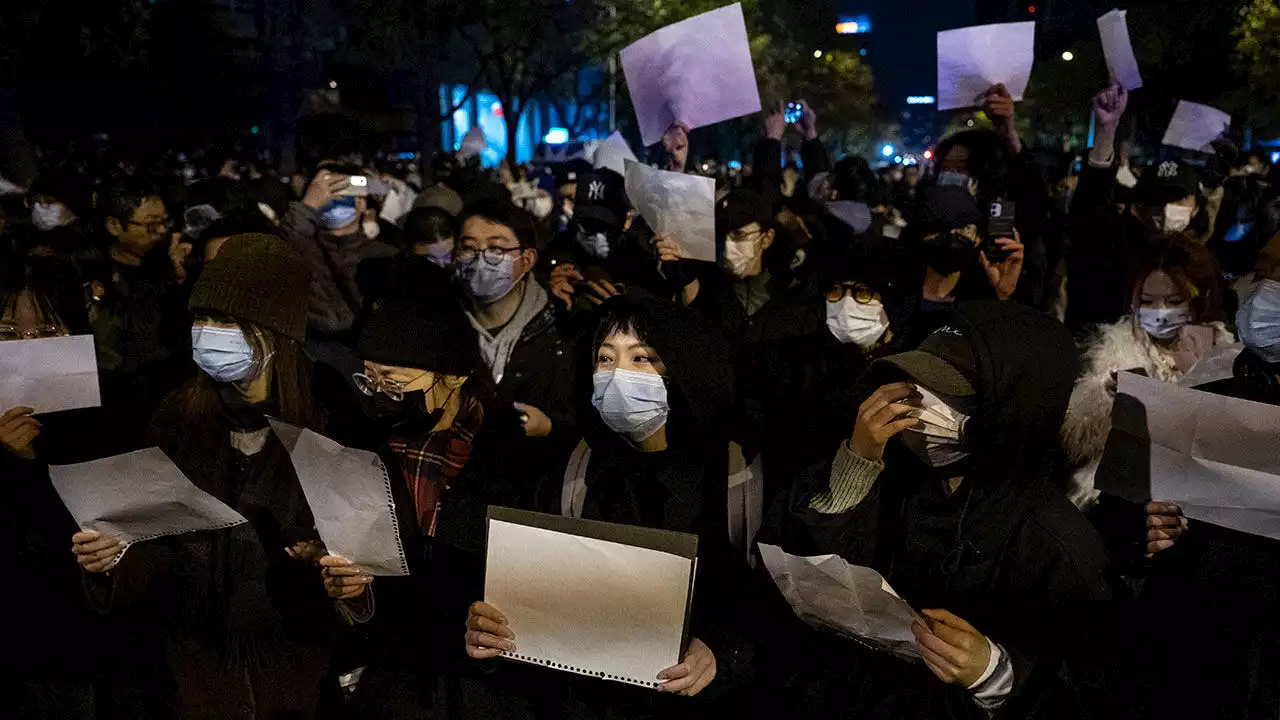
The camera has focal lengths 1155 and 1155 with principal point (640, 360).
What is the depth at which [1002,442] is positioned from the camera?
2574mm

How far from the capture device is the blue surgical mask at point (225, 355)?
11.2 ft

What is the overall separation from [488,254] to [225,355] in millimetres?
1811

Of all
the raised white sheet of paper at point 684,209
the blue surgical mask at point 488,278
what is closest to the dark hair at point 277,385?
the blue surgical mask at point 488,278

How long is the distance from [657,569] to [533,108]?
234 ft

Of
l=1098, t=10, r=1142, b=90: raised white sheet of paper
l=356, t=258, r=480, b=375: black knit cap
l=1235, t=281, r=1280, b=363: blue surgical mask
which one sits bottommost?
l=356, t=258, r=480, b=375: black knit cap

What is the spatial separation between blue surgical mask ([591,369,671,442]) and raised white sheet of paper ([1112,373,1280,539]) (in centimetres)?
113

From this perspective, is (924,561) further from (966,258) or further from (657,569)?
(966,258)

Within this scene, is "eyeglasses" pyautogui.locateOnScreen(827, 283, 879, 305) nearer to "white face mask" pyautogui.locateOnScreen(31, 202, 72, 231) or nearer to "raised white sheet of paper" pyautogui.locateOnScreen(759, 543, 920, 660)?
"raised white sheet of paper" pyautogui.locateOnScreen(759, 543, 920, 660)

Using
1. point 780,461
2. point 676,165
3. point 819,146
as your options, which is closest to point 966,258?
point 780,461

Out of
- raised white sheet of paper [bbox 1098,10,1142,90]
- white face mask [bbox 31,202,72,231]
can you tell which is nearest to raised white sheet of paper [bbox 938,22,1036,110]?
raised white sheet of paper [bbox 1098,10,1142,90]

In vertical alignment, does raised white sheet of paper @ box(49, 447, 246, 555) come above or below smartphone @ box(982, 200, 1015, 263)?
below

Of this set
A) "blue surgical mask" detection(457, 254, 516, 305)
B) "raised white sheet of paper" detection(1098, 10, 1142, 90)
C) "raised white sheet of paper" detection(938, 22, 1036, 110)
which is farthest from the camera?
"raised white sheet of paper" detection(1098, 10, 1142, 90)

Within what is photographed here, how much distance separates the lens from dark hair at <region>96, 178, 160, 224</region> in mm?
6656

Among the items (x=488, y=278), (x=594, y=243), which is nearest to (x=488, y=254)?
(x=488, y=278)
